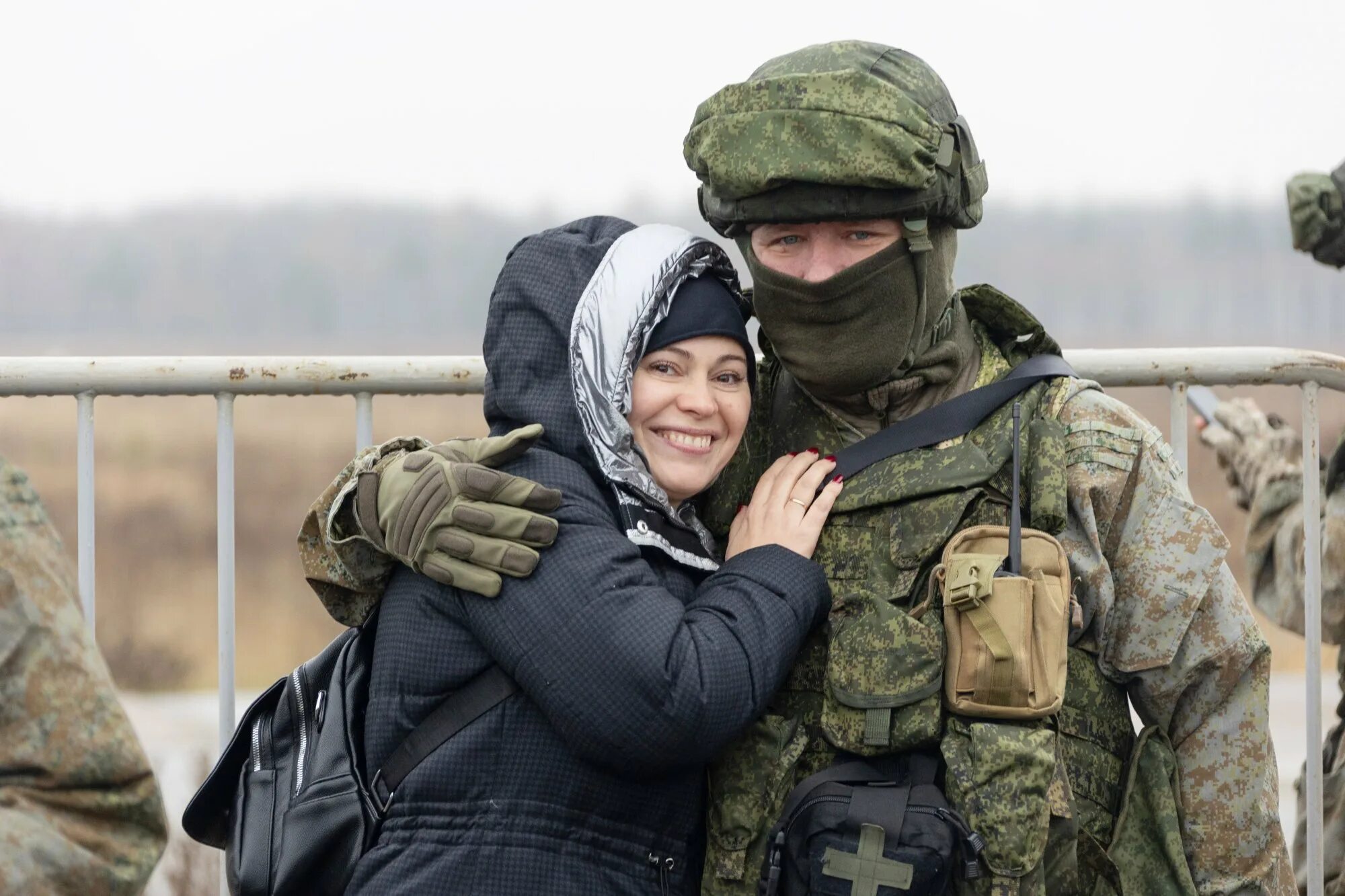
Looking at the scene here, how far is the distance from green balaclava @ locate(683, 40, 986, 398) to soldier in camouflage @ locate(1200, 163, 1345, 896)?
6.52 ft

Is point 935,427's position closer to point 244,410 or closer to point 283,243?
point 244,410

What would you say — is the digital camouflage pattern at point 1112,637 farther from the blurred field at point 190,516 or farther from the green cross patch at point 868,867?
the blurred field at point 190,516

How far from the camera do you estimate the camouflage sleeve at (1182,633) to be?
257 cm

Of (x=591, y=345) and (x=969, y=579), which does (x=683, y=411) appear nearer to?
(x=591, y=345)

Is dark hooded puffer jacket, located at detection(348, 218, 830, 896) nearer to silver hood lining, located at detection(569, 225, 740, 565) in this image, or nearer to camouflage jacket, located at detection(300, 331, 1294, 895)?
silver hood lining, located at detection(569, 225, 740, 565)

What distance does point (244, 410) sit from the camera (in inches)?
1141

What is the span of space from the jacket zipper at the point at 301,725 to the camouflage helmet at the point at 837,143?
112 centimetres

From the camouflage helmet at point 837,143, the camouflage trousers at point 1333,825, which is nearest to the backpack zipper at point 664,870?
the camouflage helmet at point 837,143

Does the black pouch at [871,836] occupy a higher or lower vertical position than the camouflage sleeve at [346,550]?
lower

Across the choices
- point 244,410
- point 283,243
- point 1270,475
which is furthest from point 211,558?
point 1270,475

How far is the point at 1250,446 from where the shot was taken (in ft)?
16.0

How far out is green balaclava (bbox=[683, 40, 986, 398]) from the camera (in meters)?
2.55

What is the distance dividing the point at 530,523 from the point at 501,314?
1.41 feet

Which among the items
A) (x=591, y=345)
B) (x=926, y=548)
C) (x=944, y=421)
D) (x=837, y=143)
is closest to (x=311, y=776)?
(x=591, y=345)
